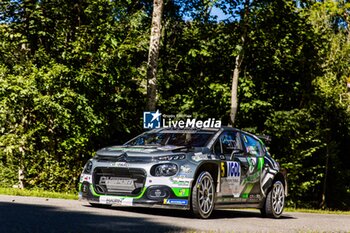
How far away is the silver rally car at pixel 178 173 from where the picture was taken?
10.1m

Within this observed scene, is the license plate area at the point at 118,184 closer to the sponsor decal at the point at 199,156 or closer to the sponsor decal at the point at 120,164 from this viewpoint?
the sponsor decal at the point at 120,164

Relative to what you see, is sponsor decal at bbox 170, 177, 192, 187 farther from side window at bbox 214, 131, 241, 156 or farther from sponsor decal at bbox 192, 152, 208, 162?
side window at bbox 214, 131, 241, 156

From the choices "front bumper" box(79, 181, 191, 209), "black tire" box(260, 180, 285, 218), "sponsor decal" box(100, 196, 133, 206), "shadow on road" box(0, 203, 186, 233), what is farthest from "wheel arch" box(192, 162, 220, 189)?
"black tire" box(260, 180, 285, 218)

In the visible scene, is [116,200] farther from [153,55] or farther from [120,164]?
[153,55]

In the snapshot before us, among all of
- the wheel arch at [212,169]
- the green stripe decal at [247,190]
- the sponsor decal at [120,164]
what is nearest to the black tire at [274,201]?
the green stripe decal at [247,190]

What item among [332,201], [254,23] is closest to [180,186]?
[254,23]

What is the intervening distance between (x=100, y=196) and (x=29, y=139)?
10818mm

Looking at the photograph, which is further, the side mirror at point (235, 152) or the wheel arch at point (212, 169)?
the side mirror at point (235, 152)

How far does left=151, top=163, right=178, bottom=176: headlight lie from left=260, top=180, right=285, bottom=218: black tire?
313 centimetres

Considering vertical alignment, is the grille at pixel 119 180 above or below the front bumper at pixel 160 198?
above

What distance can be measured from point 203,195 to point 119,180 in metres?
1.40

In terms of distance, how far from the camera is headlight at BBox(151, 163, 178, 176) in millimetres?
10141

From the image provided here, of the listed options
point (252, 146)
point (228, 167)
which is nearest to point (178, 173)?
point (228, 167)

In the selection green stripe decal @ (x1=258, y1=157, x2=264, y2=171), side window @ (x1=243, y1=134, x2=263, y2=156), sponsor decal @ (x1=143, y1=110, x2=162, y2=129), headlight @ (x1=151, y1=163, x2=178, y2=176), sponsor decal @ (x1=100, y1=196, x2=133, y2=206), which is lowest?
sponsor decal @ (x1=100, y1=196, x2=133, y2=206)
